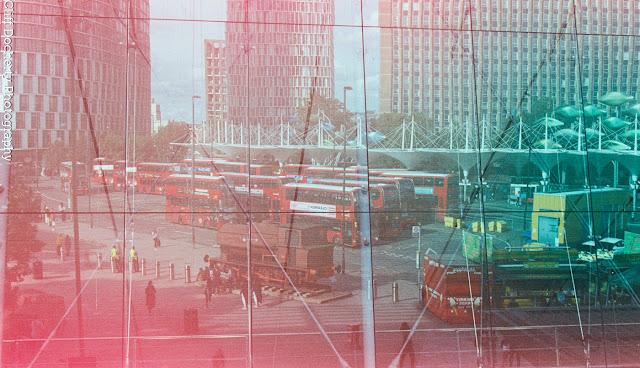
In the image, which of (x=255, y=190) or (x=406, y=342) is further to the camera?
(x=406, y=342)

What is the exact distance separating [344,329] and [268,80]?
1.60 m

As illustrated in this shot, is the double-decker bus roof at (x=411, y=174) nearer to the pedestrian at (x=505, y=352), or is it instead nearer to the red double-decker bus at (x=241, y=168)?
the red double-decker bus at (x=241, y=168)

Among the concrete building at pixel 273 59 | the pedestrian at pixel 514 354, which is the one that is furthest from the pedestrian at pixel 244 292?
the pedestrian at pixel 514 354

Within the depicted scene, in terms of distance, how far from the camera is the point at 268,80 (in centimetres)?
350

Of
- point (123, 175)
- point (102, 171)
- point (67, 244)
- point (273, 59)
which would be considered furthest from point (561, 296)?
point (67, 244)

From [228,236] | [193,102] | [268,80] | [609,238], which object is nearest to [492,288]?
[609,238]

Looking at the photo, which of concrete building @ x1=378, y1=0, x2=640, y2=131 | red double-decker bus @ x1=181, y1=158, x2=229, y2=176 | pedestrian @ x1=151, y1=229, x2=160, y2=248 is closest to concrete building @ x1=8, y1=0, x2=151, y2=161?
red double-decker bus @ x1=181, y1=158, x2=229, y2=176

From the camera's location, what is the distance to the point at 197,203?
3441mm

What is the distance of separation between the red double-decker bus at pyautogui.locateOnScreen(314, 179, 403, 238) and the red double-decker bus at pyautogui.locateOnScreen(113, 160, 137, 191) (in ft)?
4.67

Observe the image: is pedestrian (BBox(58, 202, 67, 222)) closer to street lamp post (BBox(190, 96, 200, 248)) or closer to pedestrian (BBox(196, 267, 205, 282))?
street lamp post (BBox(190, 96, 200, 248))

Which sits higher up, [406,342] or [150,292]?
[150,292]

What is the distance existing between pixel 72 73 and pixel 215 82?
0.84 m

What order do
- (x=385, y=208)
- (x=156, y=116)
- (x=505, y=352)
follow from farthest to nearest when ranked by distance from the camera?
(x=505, y=352) < (x=385, y=208) < (x=156, y=116)

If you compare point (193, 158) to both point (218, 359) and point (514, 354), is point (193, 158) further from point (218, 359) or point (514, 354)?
point (514, 354)
